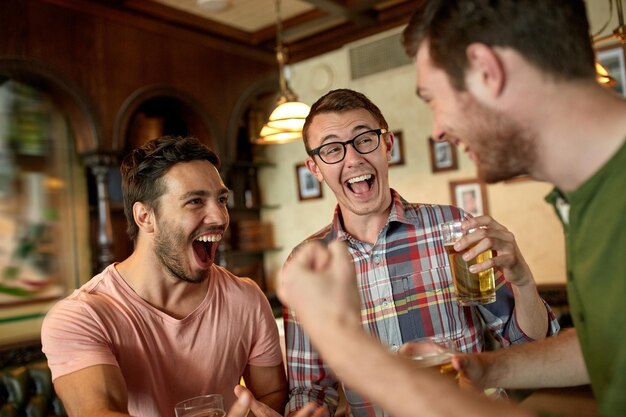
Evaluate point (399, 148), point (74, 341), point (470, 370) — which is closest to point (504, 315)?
point (470, 370)

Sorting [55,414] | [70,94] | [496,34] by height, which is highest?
[70,94]

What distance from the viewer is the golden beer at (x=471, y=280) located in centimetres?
154

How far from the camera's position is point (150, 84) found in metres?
5.00

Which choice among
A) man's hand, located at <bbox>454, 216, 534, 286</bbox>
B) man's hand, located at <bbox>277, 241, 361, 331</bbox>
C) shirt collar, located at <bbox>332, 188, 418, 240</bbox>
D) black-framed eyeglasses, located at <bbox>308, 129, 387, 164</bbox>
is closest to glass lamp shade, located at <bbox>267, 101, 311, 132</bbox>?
black-framed eyeglasses, located at <bbox>308, 129, 387, 164</bbox>

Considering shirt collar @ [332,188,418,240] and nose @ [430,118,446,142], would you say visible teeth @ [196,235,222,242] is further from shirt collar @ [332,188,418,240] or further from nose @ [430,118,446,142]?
nose @ [430,118,446,142]

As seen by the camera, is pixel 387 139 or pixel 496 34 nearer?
pixel 496 34

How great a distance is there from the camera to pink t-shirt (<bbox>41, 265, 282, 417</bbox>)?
5.44 feet

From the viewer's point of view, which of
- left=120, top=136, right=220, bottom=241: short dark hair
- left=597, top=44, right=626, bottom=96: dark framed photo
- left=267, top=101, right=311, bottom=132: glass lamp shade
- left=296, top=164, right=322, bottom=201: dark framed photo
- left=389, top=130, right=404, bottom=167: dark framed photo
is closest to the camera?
left=120, top=136, right=220, bottom=241: short dark hair

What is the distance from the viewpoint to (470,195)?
202 inches

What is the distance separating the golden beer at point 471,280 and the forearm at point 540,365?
24 cm

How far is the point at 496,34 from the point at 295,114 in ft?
8.60

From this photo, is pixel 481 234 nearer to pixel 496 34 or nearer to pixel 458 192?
pixel 496 34

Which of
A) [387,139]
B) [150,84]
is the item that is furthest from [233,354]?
[150,84]

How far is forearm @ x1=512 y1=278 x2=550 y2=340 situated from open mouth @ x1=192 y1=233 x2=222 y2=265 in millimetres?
1100
